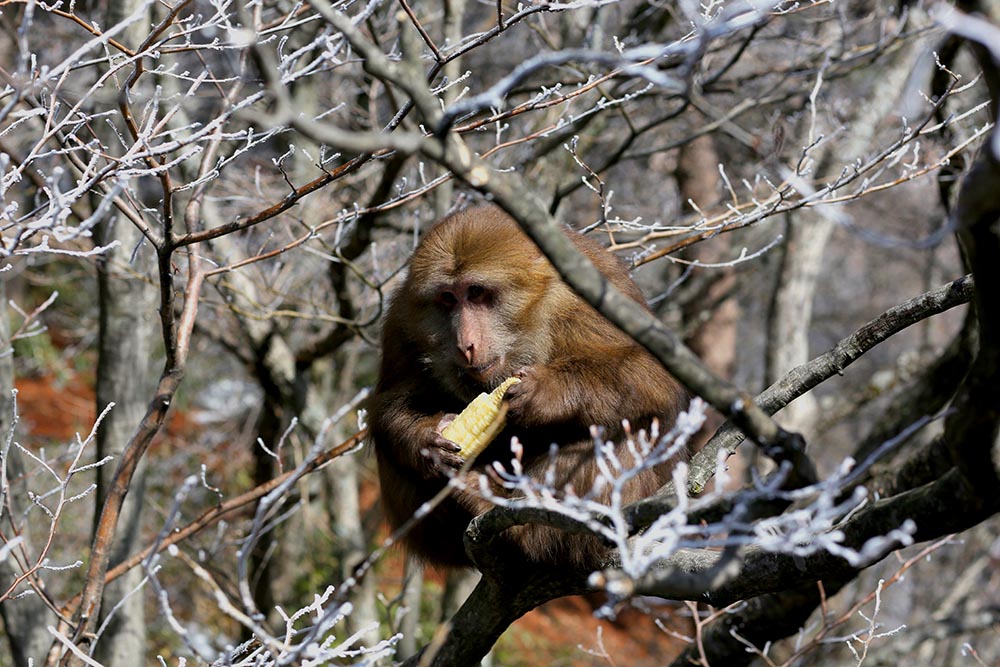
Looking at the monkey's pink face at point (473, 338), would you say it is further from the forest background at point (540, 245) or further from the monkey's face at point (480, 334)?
the forest background at point (540, 245)

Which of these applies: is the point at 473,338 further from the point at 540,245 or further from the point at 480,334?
the point at 540,245

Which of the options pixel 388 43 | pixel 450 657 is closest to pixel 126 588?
pixel 450 657

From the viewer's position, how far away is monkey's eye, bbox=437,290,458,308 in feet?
15.6

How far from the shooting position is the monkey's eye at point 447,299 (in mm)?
4750

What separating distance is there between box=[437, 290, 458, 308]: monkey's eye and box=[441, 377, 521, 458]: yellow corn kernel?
0.57 m

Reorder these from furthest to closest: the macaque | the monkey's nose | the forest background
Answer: the monkey's nose, the macaque, the forest background

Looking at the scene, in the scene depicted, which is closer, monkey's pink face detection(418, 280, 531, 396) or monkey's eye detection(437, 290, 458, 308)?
monkey's pink face detection(418, 280, 531, 396)

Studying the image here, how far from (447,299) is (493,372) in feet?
1.38

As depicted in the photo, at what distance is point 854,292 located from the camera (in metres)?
19.6

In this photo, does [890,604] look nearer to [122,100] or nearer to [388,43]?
[388,43]

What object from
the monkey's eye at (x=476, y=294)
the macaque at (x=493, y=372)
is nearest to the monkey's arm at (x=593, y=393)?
the macaque at (x=493, y=372)

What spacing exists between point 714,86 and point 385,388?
3.49 meters

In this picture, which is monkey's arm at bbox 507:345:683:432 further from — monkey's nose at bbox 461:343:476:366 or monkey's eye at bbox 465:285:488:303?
monkey's eye at bbox 465:285:488:303

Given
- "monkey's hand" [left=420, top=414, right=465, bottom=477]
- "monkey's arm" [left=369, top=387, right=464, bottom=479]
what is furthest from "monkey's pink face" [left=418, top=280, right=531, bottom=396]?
"monkey's hand" [left=420, top=414, right=465, bottom=477]
